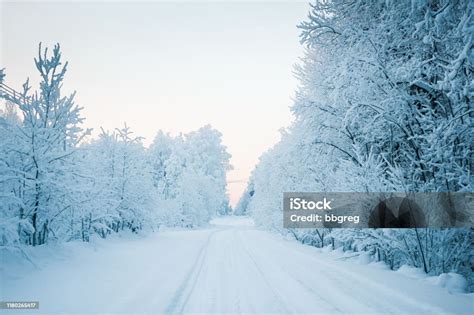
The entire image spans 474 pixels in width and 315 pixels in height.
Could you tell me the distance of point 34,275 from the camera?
6562mm

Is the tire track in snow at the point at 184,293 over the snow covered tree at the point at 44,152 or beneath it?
beneath

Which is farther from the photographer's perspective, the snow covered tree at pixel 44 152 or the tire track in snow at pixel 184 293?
the snow covered tree at pixel 44 152

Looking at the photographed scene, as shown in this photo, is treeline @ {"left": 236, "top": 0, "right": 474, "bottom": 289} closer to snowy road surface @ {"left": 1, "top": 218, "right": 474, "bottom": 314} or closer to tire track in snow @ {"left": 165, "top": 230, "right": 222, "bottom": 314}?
snowy road surface @ {"left": 1, "top": 218, "right": 474, "bottom": 314}

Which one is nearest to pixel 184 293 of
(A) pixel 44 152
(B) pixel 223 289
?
(B) pixel 223 289

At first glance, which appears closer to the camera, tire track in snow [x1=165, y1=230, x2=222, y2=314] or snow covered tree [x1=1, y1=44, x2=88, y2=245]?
tire track in snow [x1=165, y1=230, x2=222, y2=314]

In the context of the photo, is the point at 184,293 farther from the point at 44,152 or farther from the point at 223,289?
the point at 44,152

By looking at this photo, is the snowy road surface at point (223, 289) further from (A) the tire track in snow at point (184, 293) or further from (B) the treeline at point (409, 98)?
(B) the treeline at point (409, 98)

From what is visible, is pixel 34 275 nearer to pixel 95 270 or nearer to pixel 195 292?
pixel 95 270

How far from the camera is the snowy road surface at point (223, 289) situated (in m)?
4.94

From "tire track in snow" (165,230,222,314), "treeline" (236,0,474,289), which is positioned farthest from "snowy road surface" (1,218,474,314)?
"treeline" (236,0,474,289)

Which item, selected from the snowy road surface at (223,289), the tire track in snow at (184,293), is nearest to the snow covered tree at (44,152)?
the snowy road surface at (223,289)

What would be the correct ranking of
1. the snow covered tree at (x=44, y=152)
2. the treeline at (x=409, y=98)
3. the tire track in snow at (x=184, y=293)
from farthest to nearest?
1. the snow covered tree at (x=44, y=152)
2. the treeline at (x=409, y=98)
3. the tire track in snow at (x=184, y=293)

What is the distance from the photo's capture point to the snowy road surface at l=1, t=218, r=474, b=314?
16.2ft

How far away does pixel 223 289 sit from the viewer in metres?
6.15
